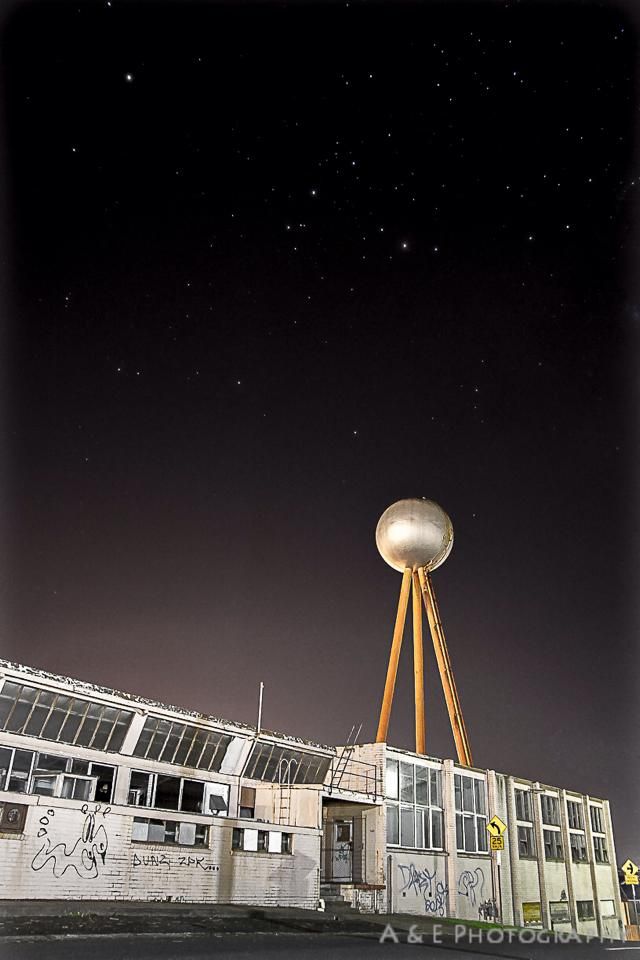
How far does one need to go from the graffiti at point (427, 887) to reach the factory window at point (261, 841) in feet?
24.2

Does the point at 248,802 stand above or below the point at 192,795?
above

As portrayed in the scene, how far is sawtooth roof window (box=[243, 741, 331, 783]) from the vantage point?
33938mm

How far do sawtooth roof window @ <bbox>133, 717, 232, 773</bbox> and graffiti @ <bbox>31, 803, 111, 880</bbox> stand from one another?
342 cm

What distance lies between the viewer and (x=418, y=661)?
4956cm

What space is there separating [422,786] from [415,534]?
14.2 meters

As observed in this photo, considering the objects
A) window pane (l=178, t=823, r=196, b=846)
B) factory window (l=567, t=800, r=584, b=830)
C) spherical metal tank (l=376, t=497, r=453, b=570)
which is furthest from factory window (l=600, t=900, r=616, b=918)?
window pane (l=178, t=823, r=196, b=846)

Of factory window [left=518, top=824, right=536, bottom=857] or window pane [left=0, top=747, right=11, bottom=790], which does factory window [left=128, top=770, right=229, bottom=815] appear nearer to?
window pane [left=0, top=747, right=11, bottom=790]

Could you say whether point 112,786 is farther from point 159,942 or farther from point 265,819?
point 159,942

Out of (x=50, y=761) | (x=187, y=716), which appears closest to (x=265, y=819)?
(x=187, y=716)

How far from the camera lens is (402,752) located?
39.5 meters

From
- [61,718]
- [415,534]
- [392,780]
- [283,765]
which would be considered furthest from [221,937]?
[415,534]

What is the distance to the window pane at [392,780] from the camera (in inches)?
1497

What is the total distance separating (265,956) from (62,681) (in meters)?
15.3

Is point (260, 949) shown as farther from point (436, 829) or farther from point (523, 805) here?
point (523, 805)
